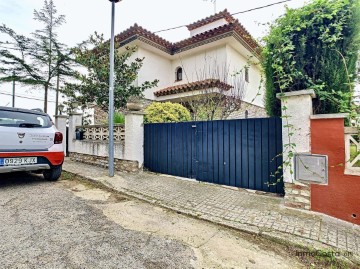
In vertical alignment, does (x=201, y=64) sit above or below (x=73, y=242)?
above

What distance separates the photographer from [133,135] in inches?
222

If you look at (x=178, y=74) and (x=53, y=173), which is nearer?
(x=53, y=173)

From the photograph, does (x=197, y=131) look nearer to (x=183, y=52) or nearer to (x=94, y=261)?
(x=94, y=261)

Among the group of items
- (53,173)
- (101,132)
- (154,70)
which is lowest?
(53,173)

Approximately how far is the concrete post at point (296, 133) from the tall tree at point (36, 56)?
12.7 meters

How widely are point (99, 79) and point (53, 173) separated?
4.20 m

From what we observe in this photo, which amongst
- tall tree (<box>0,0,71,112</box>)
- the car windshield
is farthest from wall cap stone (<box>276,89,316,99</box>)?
tall tree (<box>0,0,71,112</box>)

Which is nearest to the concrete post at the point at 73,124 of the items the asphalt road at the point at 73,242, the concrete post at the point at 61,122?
the concrete post at the point at 61,122

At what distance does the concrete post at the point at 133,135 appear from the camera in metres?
5.63

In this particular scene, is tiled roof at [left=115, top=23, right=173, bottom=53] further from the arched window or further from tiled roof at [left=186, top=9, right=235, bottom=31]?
→ tiled roof at [left=186, top=9, right=235, bottom=31]

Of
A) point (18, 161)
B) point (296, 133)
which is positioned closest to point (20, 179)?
point (18, 161)

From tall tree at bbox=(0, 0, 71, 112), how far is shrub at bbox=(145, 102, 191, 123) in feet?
28.4

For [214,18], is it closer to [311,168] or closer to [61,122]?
[61,122]

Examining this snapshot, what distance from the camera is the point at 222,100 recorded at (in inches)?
297
